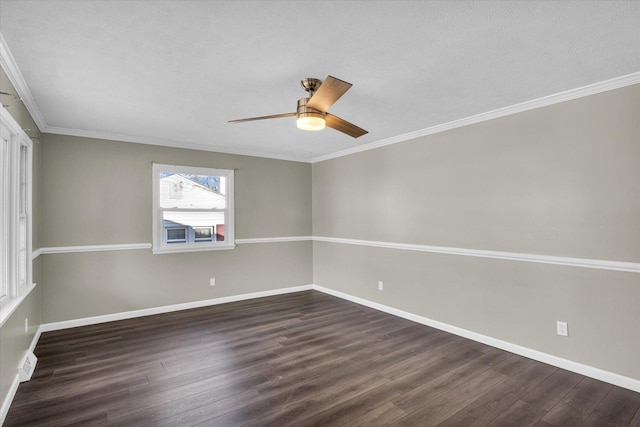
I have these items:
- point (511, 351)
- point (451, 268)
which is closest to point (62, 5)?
point (451, 268)

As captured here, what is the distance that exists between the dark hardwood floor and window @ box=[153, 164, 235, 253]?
1300 millimetres

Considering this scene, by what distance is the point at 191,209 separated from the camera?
4.92 m

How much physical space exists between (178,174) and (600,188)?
4.93 m

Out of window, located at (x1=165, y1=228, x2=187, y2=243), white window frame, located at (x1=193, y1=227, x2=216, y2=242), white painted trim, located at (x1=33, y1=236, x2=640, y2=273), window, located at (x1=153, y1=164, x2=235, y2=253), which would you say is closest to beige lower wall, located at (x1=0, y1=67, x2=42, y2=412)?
white painted trim, located at (x1=33, y1=236, x2=640, y2=273)

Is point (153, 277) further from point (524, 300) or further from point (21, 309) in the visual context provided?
point (524, 300)

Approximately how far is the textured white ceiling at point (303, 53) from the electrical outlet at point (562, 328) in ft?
6.79

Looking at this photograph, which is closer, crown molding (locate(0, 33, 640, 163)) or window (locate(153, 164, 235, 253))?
crown molding (locate(0, 33, 640, 163))

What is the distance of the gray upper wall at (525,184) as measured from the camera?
265 centimetres

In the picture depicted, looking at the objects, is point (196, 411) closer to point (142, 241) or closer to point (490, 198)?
point (142, 241)

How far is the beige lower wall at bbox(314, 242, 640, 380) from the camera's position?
2641 mm

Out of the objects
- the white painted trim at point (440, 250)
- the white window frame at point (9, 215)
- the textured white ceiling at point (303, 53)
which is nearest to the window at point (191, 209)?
the white painted trim at point (440, 250)

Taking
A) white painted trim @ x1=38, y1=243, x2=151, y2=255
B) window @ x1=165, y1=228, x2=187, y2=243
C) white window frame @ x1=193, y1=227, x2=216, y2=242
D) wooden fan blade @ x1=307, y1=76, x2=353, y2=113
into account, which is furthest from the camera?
white window frame @ x1=193, y1=227, x2=216, y2=242

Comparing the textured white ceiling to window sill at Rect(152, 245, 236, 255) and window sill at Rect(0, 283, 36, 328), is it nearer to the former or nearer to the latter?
window sill at Rect(0, 283, 36, 328)

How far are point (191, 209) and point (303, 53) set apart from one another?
3440 millimetres
